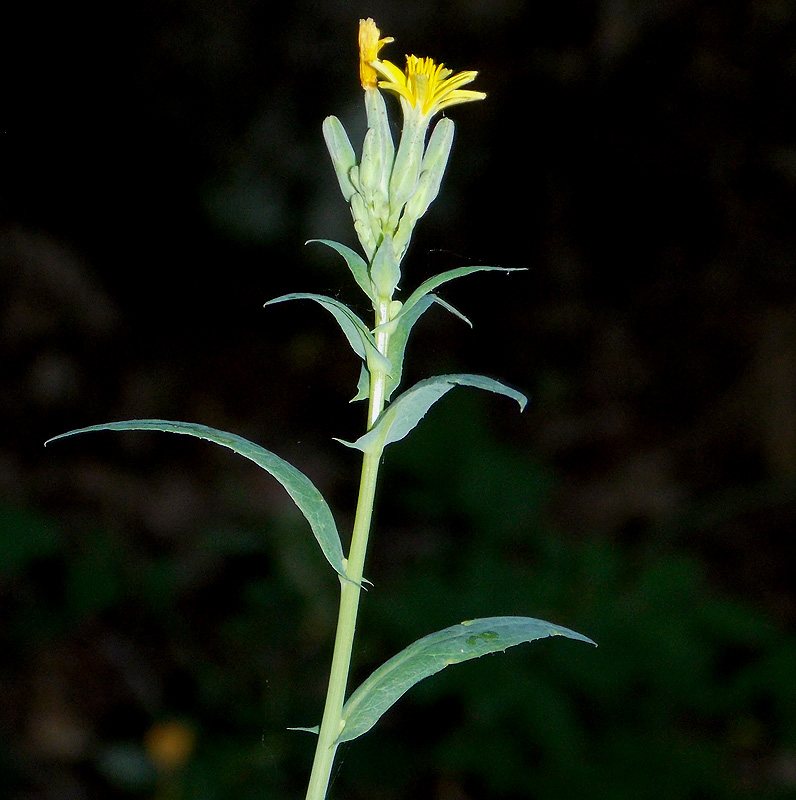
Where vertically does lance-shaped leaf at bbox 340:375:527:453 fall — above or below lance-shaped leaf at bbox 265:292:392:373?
below

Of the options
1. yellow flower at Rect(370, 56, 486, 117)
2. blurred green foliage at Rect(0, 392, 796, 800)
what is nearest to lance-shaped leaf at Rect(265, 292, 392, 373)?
yellow flower at Rect(370, 56, 486, 117)

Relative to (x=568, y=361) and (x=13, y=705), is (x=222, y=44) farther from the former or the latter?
(x=13, y=705)

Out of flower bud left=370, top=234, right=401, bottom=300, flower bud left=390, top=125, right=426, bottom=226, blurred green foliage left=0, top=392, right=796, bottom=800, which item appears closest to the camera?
flower bud left=370, top=234, right=401, bottom=300

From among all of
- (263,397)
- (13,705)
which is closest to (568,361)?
(263,397)

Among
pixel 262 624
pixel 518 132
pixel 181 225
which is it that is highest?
pixel 518 132

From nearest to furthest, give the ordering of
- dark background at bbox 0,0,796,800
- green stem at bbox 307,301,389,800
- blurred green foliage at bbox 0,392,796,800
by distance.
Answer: green stem at bbox 307,301,389,800, blurred green foliage at bbox 0,392,796,800, dark background at bbox 0,0,796,800

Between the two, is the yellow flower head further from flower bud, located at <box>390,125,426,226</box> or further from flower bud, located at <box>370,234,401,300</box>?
flower bud, located at <box>370,234,401,300</box>

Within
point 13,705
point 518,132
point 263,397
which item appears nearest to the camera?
point 13,705

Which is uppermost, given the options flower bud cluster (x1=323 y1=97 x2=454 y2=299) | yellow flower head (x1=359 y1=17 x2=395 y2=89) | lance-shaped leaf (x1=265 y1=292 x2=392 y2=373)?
yellow flower head (x1=359 y1=17 x2=395 y2=89)

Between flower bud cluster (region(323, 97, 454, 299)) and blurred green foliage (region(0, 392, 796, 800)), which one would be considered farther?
blurred green foliage (region(0, 392, 796, 800))
